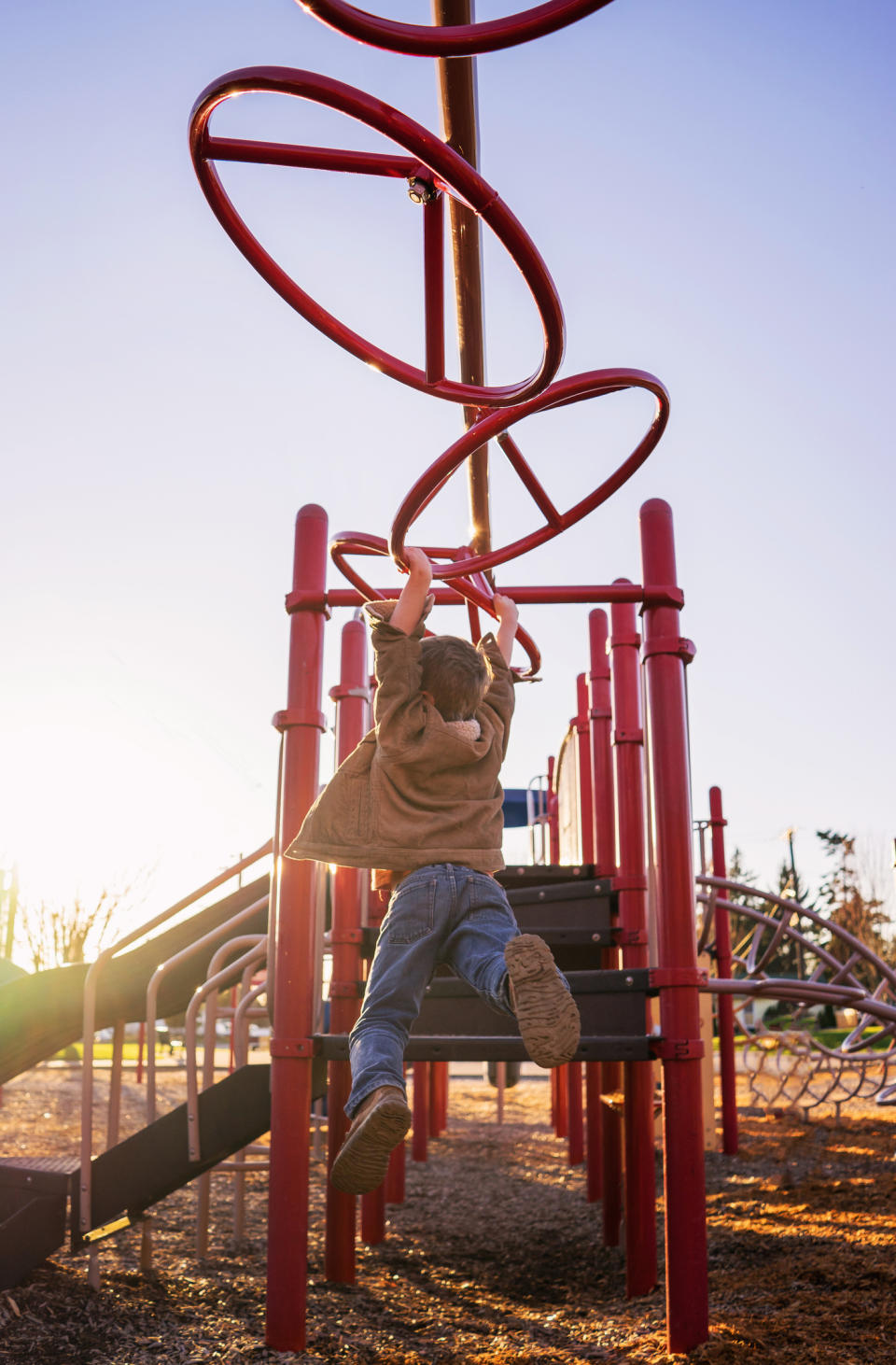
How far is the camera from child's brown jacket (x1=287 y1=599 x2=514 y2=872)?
10.1 feet

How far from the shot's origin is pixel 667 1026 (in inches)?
133

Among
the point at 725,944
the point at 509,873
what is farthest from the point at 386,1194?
the point at 725,944

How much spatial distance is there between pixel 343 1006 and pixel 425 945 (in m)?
1.80

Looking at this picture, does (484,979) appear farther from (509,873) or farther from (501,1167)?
(501,1167)

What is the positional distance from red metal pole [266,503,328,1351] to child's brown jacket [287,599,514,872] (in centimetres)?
57

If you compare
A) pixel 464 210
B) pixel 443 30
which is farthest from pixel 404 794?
pixel 443 30

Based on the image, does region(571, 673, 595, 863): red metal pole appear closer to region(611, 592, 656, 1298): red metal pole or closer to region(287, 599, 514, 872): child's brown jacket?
region(611, 592, 656, 1298): red metal pole

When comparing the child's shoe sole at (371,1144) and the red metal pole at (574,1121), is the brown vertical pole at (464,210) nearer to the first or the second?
the child's shoe sole at (371,1144)

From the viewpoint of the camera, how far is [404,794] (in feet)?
10.4

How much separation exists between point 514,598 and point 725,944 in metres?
5.47

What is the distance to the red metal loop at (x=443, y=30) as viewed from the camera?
6.53 feet

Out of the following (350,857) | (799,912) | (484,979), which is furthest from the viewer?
(799,912)

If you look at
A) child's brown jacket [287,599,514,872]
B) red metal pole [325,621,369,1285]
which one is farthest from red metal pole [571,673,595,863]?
child's brown jacket [287,599,514,872]

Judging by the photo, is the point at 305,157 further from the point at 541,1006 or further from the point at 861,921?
the point at 861,921
